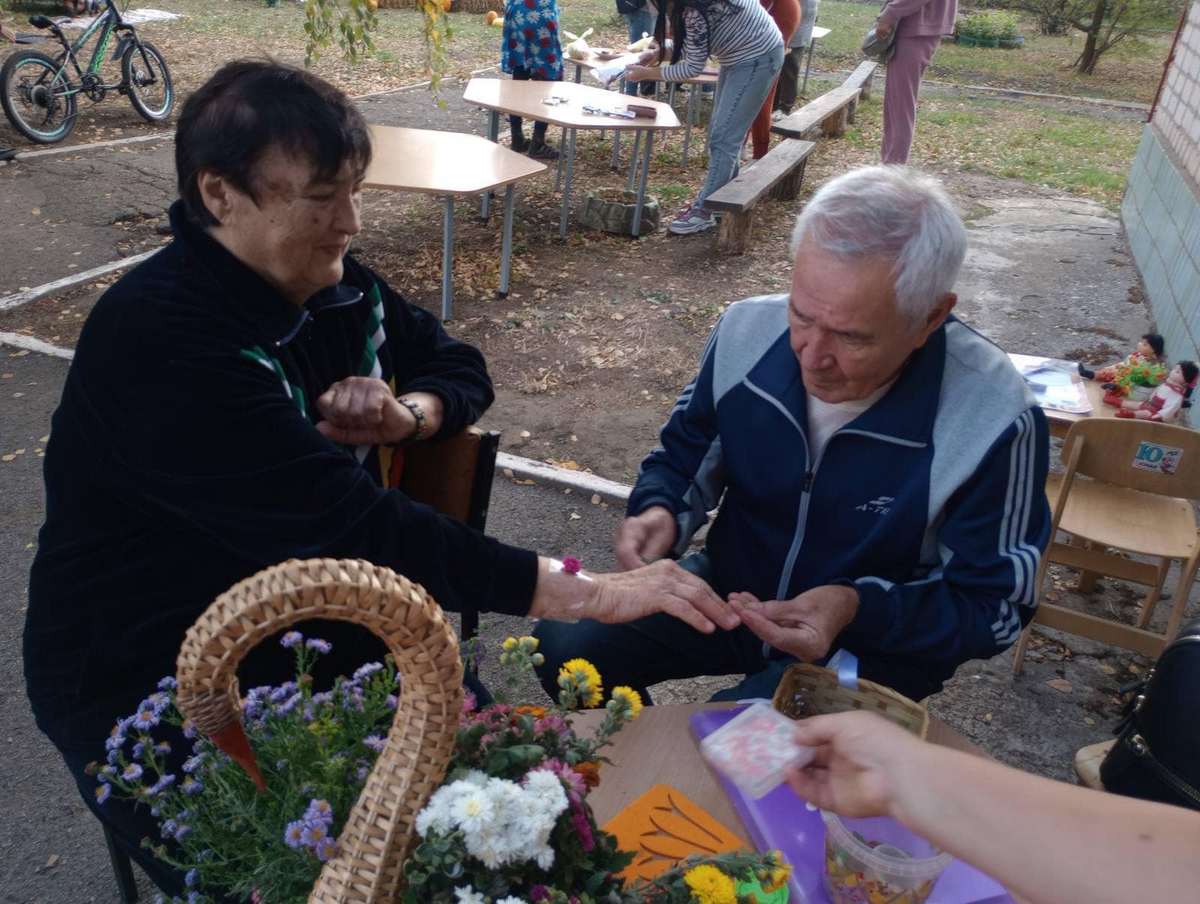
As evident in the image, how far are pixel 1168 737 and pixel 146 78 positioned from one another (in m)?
10.7

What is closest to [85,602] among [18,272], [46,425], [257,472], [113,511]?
[113,511]

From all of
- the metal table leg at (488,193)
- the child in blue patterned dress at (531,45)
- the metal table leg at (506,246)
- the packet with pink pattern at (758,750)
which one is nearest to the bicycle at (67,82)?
the child in blue patterned dress at (531,45)

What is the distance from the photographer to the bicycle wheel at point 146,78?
9.36m

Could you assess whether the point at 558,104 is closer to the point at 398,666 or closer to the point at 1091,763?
the point at 1091,763

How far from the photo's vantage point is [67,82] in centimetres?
857

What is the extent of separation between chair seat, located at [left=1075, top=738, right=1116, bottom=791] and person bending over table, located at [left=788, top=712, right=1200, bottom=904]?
163 centimetres

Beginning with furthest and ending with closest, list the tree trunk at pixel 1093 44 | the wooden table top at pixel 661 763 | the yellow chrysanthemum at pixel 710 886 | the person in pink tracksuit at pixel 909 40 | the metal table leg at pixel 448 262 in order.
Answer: the tree trunk at pixel 1093 44
the person in pink tracksuit at pixel 909 40
the metal table leg at pixel 448 262
the wooden table top at pixel 661 763
the yellow chrysanthemum at pixel 710 886

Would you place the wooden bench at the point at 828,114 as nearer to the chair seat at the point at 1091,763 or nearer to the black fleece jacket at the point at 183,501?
the chair seat at the point at 1091,763

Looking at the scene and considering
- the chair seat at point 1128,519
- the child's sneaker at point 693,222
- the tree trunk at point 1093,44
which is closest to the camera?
the chair seat at point 1128,519

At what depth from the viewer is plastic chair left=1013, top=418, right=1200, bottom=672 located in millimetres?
2910

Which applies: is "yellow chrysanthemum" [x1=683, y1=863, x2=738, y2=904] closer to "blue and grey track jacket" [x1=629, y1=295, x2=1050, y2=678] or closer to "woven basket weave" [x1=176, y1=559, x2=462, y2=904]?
"woven basket weave" [x1=176, y1=559, x2=462, y2=904]

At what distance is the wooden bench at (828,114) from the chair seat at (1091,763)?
6.89 m

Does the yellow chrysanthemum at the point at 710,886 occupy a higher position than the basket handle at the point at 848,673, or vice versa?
the yellow chrysanthemum at the point at 710,886

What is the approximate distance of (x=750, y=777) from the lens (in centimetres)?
125
